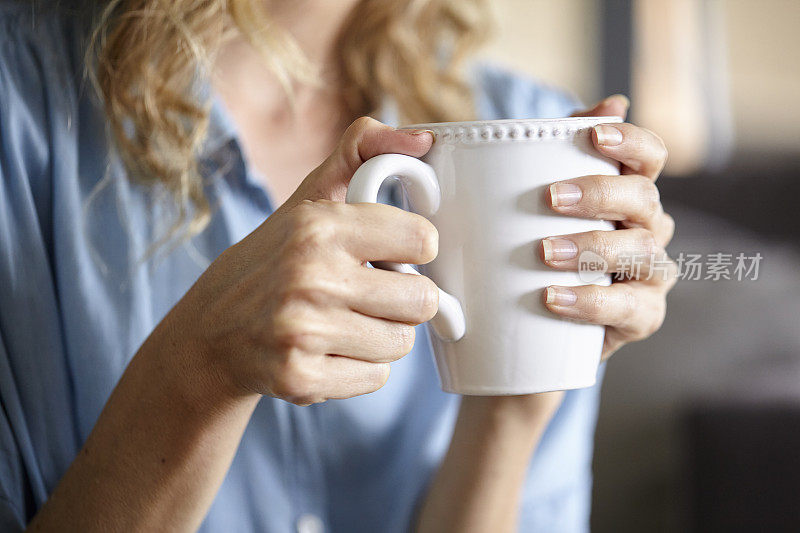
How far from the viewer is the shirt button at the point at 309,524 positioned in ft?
2.70

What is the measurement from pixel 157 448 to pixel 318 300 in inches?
8.7

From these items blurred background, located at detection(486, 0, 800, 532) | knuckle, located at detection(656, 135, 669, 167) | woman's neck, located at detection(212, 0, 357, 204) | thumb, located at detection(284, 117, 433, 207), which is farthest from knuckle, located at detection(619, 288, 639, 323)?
blurred background, located at detection(486, 0, 800, 532)

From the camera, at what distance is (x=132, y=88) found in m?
0.80

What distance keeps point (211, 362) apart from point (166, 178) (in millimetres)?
396

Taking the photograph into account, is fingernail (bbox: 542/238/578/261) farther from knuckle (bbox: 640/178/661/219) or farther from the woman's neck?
the woman's neck

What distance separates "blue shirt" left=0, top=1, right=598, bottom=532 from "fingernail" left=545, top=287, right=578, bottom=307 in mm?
403

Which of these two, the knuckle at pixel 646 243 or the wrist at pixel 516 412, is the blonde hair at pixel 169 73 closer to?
the wrist at pixel 516 412

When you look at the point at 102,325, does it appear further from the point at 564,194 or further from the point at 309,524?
the point at 564,194

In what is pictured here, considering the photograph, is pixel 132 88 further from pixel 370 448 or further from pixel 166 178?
pixel 370 448

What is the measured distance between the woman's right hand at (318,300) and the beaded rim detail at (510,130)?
0.8 inches

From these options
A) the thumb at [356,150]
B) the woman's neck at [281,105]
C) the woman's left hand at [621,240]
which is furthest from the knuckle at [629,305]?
the woman's neck at [281,105]

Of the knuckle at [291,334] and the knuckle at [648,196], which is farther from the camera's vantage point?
the knuckle at [648,196]

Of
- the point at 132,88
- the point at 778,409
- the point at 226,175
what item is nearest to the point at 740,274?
the point at 778,409

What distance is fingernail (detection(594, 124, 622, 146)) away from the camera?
0.49m
